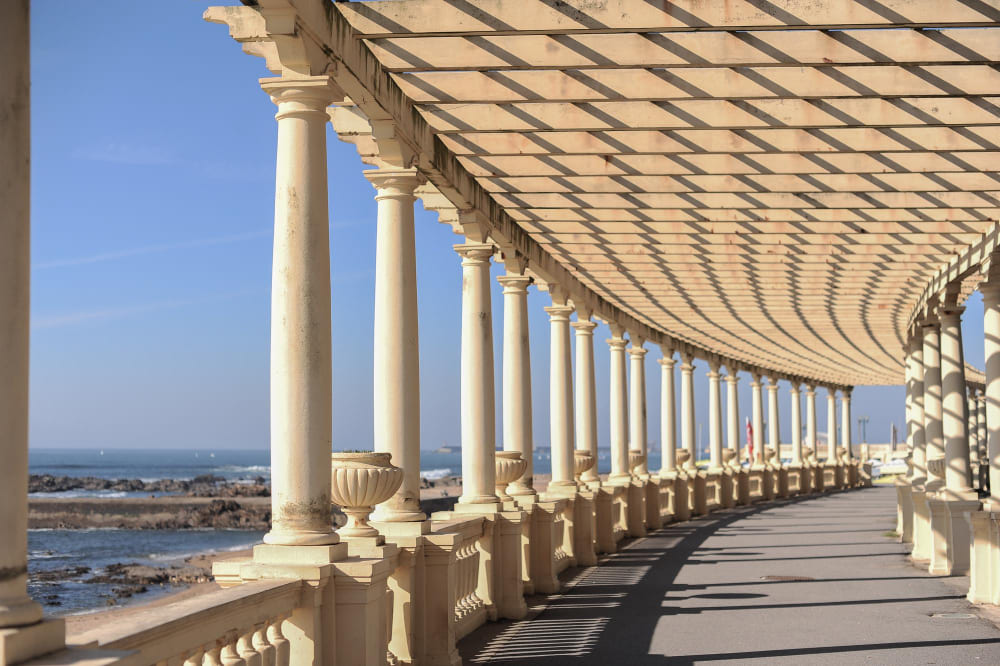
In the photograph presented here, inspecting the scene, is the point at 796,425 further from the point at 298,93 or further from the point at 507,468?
the point at 298,93

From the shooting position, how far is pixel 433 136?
20.3m

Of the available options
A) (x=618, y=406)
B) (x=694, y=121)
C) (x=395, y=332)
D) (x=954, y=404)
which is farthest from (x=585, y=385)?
(x=395, y=332)

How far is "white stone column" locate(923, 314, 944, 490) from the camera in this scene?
3525 centimetres

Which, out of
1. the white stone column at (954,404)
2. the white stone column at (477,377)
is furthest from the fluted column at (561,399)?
the white stone column at (954,404)

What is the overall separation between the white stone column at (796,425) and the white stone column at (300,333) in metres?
67.6

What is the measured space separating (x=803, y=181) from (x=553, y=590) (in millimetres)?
11279

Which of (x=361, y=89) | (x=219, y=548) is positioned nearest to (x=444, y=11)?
(x=361, y=89)

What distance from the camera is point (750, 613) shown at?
2381cm

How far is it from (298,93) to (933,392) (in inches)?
1058

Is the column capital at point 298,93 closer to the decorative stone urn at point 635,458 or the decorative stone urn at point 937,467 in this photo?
the decorative stone urn at point 937,467

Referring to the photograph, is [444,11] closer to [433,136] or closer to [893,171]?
[433,136]

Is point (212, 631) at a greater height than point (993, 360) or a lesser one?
lesser

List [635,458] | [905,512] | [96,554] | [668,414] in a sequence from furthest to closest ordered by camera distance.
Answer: [96,554]
[668,414]
[635,458]
[905,512]

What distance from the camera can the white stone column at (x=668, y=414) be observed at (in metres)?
51.9
